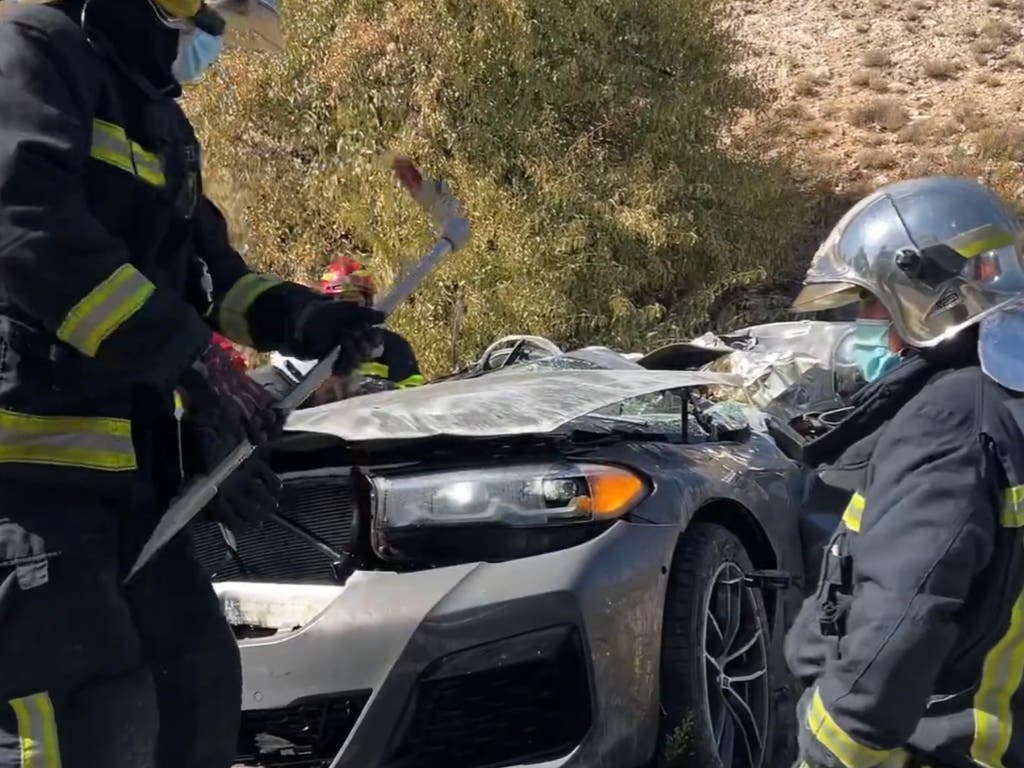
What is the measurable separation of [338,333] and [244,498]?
42 centimetres

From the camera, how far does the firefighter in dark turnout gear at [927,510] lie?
2064mm

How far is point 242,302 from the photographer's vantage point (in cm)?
300

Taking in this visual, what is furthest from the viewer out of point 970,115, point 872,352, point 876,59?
point 876,59

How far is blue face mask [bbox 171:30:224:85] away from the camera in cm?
269

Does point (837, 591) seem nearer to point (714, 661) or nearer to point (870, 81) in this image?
point (714, 661)

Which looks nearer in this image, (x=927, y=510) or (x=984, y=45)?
(x=927, y=510)

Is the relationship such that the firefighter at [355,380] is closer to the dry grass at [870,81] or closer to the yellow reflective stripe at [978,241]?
the yellow reflective stripe at [978,241]

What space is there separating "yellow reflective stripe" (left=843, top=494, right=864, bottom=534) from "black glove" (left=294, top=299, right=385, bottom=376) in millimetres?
1104

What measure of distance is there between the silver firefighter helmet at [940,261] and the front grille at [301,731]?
5.35 ft

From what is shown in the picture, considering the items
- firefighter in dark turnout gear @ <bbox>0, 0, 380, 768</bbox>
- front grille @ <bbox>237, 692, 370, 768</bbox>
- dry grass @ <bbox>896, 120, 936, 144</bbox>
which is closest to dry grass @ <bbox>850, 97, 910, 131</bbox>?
dry grass @ <bbox>896, 120, 936, 144</bbox>

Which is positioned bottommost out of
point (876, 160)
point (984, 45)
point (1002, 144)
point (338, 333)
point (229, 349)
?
point (876, 160)

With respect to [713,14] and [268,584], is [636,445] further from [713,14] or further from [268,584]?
[713,14]

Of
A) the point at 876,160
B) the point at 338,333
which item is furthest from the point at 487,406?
the point at 876,160

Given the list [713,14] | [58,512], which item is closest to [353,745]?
[58,512]
